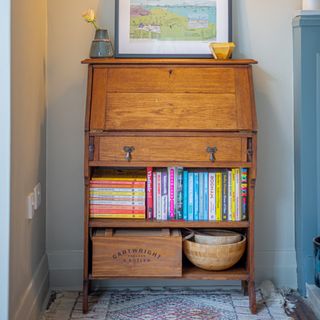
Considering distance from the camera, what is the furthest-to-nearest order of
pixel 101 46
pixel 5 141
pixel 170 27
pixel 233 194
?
pixel 170 27 → pixel 101 46 → pixel 233 194 → pixel 5 141

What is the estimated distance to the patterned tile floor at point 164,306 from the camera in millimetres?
2580

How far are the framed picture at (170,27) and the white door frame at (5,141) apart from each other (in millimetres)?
896

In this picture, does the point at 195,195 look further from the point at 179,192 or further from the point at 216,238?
the point at 216,238

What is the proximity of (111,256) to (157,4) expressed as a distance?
1349 millimetres

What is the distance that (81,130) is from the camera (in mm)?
2939

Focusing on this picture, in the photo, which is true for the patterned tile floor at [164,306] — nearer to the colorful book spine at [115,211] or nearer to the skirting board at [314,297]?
the skirting board at [314,297]

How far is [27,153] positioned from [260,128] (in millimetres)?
1291

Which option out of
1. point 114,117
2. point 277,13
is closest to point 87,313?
point 114,117

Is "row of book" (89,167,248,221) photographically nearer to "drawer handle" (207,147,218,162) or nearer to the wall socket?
"drawer handle" (207,147,218,162)

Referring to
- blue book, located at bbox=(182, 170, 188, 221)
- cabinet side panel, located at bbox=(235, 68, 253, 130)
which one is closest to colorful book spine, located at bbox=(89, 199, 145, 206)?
blue book, located at bbox=(182, 170, 188, 221)

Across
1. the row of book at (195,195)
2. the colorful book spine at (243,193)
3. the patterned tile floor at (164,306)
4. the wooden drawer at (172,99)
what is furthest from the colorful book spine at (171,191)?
the patterned tile floor at (164,306)

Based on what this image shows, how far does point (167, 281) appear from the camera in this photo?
116 inches

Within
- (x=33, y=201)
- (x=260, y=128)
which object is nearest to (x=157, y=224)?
(x=33, y=201)

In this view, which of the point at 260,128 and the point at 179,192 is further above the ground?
the point at 260,128
